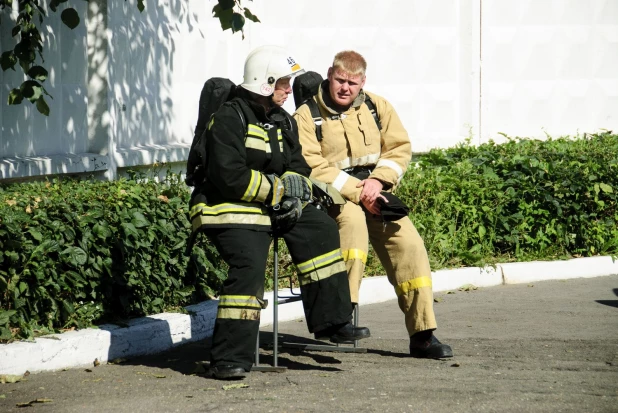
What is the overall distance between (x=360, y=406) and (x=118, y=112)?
4.83 m

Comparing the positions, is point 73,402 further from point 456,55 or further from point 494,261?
point 456,55

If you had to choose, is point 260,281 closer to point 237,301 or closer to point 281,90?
point 237,301

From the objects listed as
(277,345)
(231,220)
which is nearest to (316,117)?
(231,220)

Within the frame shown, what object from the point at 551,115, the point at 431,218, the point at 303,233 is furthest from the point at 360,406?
the point at 551,115

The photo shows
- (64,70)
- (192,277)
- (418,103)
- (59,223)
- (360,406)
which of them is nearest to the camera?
(360,406)

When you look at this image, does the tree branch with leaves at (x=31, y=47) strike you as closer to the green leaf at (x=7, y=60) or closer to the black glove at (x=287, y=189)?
the green leaf at (x=7, y=60)

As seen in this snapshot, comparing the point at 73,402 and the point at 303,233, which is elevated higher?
the point at 303,233

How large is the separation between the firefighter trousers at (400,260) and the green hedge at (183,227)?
1298mm

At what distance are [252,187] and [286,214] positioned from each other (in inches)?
10.1

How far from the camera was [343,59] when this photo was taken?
23.2 ft

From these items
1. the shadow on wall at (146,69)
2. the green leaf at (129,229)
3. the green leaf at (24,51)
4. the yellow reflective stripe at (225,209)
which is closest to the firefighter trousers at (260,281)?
the yellow reflective stripe at (225,209)

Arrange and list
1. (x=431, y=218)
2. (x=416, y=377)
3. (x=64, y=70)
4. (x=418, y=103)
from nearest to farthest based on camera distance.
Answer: (x=416, y=377), (x=64, y=70), (x=431, y=218), (x=418, y=103)

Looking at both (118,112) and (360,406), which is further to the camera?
(118,112)

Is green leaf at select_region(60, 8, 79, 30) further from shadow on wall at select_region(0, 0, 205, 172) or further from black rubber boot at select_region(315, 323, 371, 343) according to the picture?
black rubber boot at select_region(315, 323, 371, 343)
